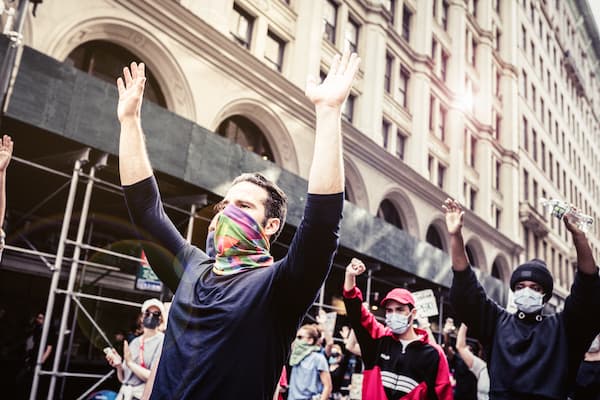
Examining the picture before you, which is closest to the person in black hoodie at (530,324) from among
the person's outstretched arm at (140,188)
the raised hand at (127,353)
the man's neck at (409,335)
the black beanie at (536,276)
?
the black beanie at (536,276)

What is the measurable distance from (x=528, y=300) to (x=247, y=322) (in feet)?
8.72

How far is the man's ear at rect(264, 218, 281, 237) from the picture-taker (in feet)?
6.58

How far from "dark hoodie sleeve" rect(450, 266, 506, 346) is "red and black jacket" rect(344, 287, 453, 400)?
107 centimetres

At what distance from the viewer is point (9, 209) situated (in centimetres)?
1234

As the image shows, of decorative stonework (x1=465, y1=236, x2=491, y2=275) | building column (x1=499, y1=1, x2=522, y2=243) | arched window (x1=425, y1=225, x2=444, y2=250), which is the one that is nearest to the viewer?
arched window (x1=425, y1=225, x2=444, y2=250)

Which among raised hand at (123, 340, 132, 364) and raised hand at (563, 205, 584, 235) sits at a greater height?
raised hand at (563, 205, 584, 235)

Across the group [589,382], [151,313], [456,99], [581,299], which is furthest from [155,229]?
[456,99]

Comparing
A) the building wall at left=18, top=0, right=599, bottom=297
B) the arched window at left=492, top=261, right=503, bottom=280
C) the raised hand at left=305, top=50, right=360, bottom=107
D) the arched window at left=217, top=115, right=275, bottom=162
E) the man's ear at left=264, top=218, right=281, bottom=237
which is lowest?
the man's ear at left=264, top=218, right=281, bottom=237

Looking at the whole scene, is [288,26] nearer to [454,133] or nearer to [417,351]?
[454,133]

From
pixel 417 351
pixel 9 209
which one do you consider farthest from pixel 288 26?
pixel 417 351

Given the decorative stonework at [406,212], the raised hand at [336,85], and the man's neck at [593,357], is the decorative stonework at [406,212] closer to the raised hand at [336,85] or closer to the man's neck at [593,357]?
the man's neck at [593,357]

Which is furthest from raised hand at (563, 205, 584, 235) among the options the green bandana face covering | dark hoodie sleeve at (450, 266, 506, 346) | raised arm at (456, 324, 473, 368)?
the green bandana face covering

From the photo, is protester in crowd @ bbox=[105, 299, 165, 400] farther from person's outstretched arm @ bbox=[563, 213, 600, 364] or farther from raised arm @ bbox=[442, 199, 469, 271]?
person's outstretched arm @ bbox=[563, 213, 600, 364]

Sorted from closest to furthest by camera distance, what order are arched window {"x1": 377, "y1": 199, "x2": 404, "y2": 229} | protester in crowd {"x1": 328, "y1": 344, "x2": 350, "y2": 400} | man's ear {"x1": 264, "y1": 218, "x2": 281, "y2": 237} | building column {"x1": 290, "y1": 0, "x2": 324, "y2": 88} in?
man's ear {"x1": 264, "y1": 218, "x2": 281, "y2": 237}
protester in crowd {"x1": 328, "y1": 344, "x2": 350, "y2": 400}
building column {"x1": 290, "y1": 0, "x2": 324, "y2": 88}
arched window {"x1": 377, "y1": 199, "x2": 404, "y2": 229}
